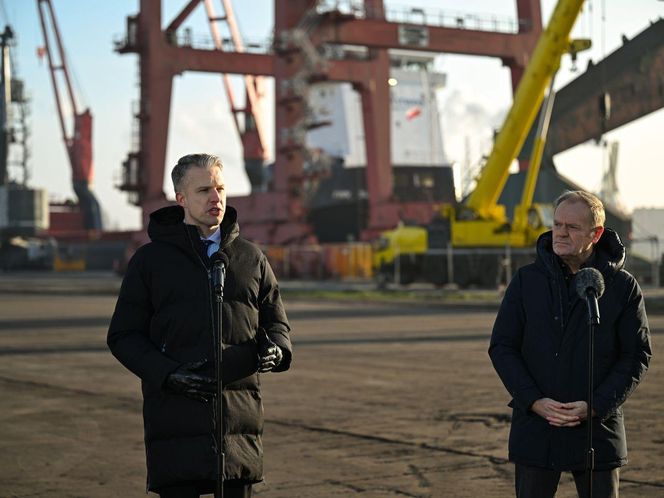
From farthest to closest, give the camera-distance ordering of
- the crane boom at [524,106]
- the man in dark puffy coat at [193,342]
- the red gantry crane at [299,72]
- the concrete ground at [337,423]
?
the red gantry crane at [299,72], the crane boom at [524,106], the concrete ground at [337,423], the man in dark puffy coat at [193,342]

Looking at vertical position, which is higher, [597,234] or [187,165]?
[187,165]

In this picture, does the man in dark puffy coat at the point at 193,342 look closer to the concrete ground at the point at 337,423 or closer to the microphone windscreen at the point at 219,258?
the microphone windscreen at the point at 219,258

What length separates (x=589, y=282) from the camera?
4344mm

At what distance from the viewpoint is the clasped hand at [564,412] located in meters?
4.45

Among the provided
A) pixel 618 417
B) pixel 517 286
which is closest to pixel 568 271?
pixel 517 286

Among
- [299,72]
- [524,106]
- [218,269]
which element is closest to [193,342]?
[218,269]

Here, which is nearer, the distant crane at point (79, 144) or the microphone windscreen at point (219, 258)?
the microphone windscreen at point (219, 258)

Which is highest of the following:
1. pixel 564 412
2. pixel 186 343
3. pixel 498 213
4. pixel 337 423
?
pixel 498 213

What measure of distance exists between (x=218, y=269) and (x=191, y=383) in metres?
0.39

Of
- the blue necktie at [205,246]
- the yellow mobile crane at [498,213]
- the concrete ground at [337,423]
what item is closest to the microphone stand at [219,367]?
the blue necktie at [205,246]

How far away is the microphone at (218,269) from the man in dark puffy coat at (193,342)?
0.05 m

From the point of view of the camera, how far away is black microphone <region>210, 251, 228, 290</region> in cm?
436

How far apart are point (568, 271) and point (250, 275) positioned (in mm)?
1129

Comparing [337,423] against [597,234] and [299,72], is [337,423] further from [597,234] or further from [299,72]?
[299,72]
